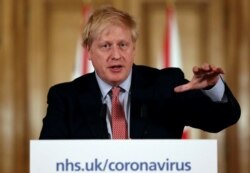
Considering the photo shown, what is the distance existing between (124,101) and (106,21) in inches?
13.8

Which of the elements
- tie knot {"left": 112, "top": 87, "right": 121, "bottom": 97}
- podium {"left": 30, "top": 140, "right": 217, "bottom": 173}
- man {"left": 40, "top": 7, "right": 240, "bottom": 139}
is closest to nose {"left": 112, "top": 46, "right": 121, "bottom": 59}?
man {"left": 40, "top": 7, "right": 240, "bottom": 139}

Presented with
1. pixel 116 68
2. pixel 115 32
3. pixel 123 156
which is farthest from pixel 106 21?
pixel 123 156

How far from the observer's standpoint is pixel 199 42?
479 centimetres

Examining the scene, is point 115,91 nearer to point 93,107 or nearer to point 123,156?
point 93,107

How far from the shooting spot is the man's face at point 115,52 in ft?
6.63

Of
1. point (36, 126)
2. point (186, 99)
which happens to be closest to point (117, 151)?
point (186, 99)

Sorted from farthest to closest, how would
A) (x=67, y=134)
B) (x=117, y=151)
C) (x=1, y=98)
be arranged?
(x=1, y=98) < (x=67, y=134) < (x=117, y=151)

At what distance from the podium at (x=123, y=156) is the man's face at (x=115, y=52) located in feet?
2.10

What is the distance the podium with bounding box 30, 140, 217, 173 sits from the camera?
142cm

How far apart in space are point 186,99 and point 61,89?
57 cm

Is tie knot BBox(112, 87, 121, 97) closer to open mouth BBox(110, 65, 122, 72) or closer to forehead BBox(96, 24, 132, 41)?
open mouth BBox(110, 65, 122, 72)

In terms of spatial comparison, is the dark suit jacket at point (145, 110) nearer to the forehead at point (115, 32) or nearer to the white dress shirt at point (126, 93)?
the white dress shirt at point (126, 93)

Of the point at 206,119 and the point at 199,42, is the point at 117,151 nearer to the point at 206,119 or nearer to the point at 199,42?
the point at 206,119

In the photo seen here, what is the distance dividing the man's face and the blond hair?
18 mm
